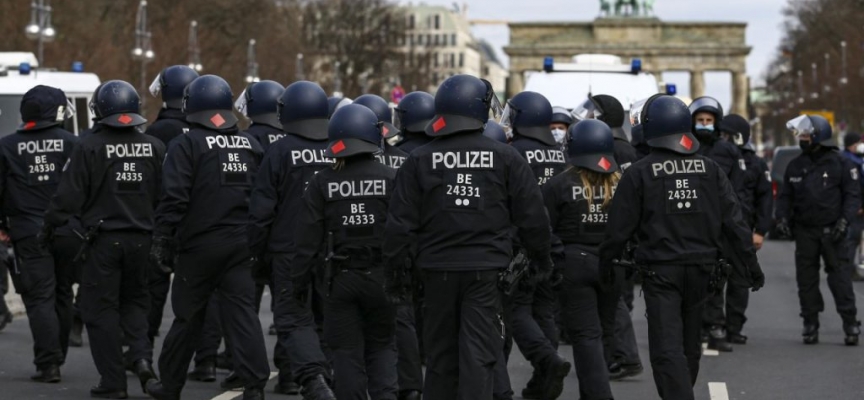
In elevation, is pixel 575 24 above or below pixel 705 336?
above

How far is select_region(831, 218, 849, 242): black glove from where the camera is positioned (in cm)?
1574

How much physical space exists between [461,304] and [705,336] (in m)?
7.13

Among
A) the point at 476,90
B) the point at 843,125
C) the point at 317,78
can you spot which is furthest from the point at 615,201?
the point at 317,78

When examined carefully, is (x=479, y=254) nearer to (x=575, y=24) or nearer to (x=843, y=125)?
(x=843, y=125)

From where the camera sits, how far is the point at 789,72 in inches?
4587

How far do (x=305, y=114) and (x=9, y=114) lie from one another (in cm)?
1390

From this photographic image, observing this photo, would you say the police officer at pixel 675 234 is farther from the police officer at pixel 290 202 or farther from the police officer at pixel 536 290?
the police officer at pixel 290 202

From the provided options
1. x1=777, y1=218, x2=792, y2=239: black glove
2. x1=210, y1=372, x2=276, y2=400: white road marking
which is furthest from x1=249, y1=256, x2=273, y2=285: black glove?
x1=777, y1=218, x2=792, y2=239: black glove

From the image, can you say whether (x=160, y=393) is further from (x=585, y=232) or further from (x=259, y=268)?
(x=585, y=232)

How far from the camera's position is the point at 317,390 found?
33.0 ft

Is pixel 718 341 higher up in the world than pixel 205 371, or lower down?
lower down

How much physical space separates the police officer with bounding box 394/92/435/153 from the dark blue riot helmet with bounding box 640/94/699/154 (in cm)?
200

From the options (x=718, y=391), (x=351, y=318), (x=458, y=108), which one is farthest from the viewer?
(x=718, y=391)

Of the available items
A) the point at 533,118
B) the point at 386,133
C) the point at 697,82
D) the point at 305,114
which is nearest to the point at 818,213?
the point at 533,118
